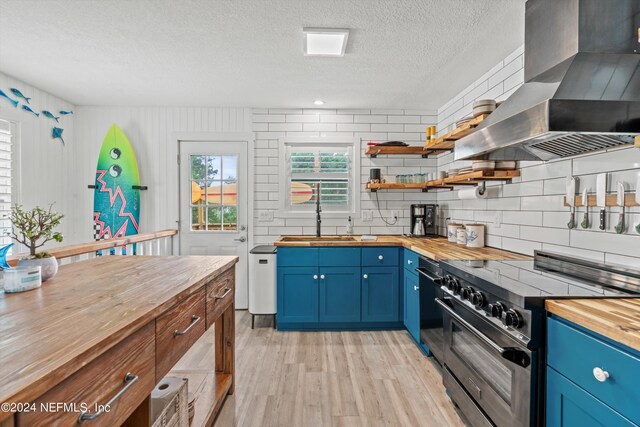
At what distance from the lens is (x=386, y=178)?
3781 millimetres

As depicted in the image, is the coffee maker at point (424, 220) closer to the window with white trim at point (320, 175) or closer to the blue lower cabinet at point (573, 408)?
the window with white trim at point (320, 175)

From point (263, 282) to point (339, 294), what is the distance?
0.78 m

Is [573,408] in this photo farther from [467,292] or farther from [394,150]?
[394,150]

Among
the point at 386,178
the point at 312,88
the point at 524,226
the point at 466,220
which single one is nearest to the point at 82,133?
the point at 312,88

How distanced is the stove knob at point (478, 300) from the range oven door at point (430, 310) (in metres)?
0.52

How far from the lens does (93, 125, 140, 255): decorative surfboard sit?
3766mm

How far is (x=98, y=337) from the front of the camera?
813 mm

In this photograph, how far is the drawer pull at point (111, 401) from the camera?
0.75 meters

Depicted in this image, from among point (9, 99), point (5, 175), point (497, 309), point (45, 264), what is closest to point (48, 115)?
point (9, 99)

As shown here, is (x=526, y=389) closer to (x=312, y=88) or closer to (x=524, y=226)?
(x=524, y=226)

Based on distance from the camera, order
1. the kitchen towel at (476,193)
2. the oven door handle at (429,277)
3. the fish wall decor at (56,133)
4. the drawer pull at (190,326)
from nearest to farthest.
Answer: the drawer pull at (190,326) < the oven door handle at (429,277) < the kitchen towel at (476,193) < the fish wall decor at (56,133)

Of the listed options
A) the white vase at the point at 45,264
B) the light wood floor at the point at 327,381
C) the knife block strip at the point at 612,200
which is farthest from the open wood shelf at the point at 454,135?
the white vase at the point at 45,264

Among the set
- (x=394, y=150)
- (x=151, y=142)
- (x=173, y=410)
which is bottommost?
(x=173, y=410)

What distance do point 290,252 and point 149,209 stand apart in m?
1.90
